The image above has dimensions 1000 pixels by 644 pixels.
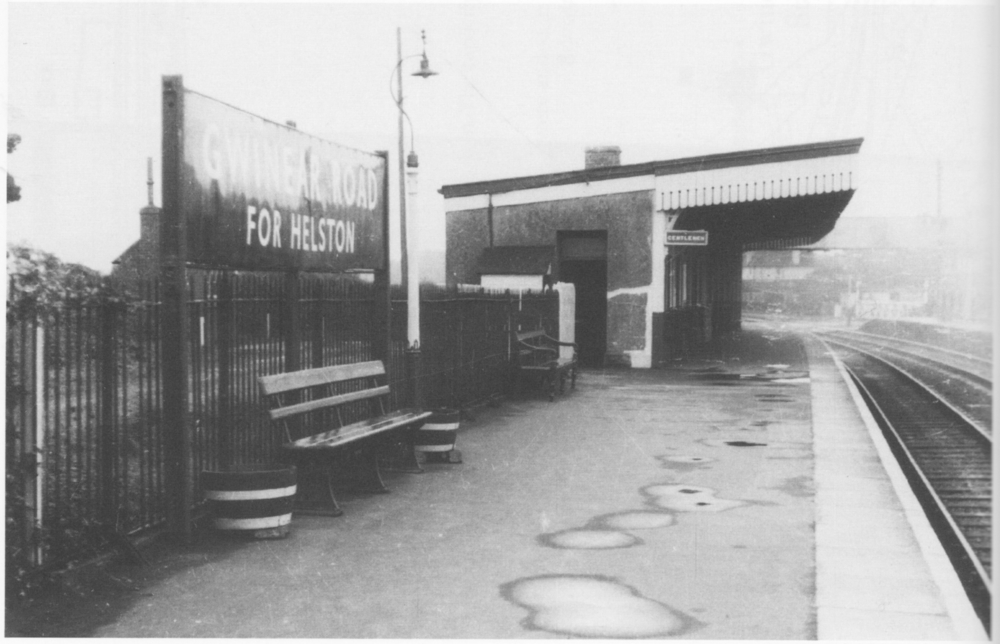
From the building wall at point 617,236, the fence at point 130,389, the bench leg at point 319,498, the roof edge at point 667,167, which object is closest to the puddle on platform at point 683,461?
the fence at point 130,389

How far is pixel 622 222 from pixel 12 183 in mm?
16139

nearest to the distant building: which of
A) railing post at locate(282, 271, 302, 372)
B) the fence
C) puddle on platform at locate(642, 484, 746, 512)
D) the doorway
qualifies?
the fence

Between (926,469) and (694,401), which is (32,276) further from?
(694,401)

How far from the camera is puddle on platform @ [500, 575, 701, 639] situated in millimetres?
4539

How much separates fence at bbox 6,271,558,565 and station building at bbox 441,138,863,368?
11.9 meters

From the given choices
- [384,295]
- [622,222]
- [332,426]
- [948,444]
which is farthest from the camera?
[622,222]

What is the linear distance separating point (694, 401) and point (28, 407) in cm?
1066

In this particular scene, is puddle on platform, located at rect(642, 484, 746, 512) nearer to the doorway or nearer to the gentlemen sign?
the gentlemen sign

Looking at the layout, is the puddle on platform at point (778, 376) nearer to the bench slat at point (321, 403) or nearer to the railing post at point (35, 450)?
the bench slat at point (321, 403)

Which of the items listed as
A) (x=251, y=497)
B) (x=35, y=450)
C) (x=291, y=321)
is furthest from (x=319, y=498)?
(x=35, y=450)

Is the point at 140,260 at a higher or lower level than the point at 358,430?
higher

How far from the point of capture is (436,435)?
29.1 ft

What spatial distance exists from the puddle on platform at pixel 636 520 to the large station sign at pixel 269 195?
2.89 m

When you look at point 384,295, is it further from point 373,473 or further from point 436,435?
point 373,473
